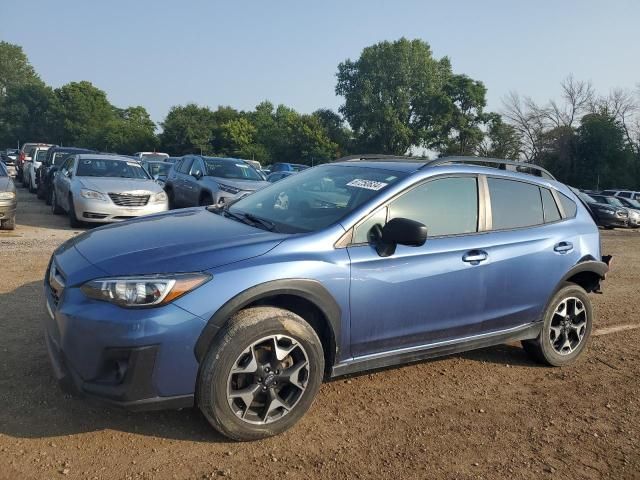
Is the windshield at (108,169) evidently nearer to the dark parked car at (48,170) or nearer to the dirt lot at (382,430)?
the dark parked car at (48,170)

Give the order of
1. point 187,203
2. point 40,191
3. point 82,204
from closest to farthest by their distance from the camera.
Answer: point 82,204, point 187,203, point 40,191

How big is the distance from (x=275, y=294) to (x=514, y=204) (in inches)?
92.8

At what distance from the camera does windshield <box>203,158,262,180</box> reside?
12.5 metres

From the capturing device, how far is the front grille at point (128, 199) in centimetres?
1055

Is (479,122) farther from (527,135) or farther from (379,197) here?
(379,197)

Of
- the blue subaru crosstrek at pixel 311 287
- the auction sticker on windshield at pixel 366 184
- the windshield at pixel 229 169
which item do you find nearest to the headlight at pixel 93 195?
the windshield at pixel 229 169

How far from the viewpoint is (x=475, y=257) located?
395 centimetres

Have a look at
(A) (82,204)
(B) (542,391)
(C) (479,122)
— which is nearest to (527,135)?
(C) (479,122)

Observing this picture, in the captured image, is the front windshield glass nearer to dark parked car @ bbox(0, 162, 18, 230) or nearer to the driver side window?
the driver side window

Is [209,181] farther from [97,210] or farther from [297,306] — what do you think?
[297,306]

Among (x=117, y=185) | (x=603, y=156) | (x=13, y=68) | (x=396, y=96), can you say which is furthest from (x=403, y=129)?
(x=13, y=68)

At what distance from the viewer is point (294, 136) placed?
54625 mm

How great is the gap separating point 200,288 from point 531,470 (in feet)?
A: 6.90

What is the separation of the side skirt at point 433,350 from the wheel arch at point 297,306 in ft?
0.54
